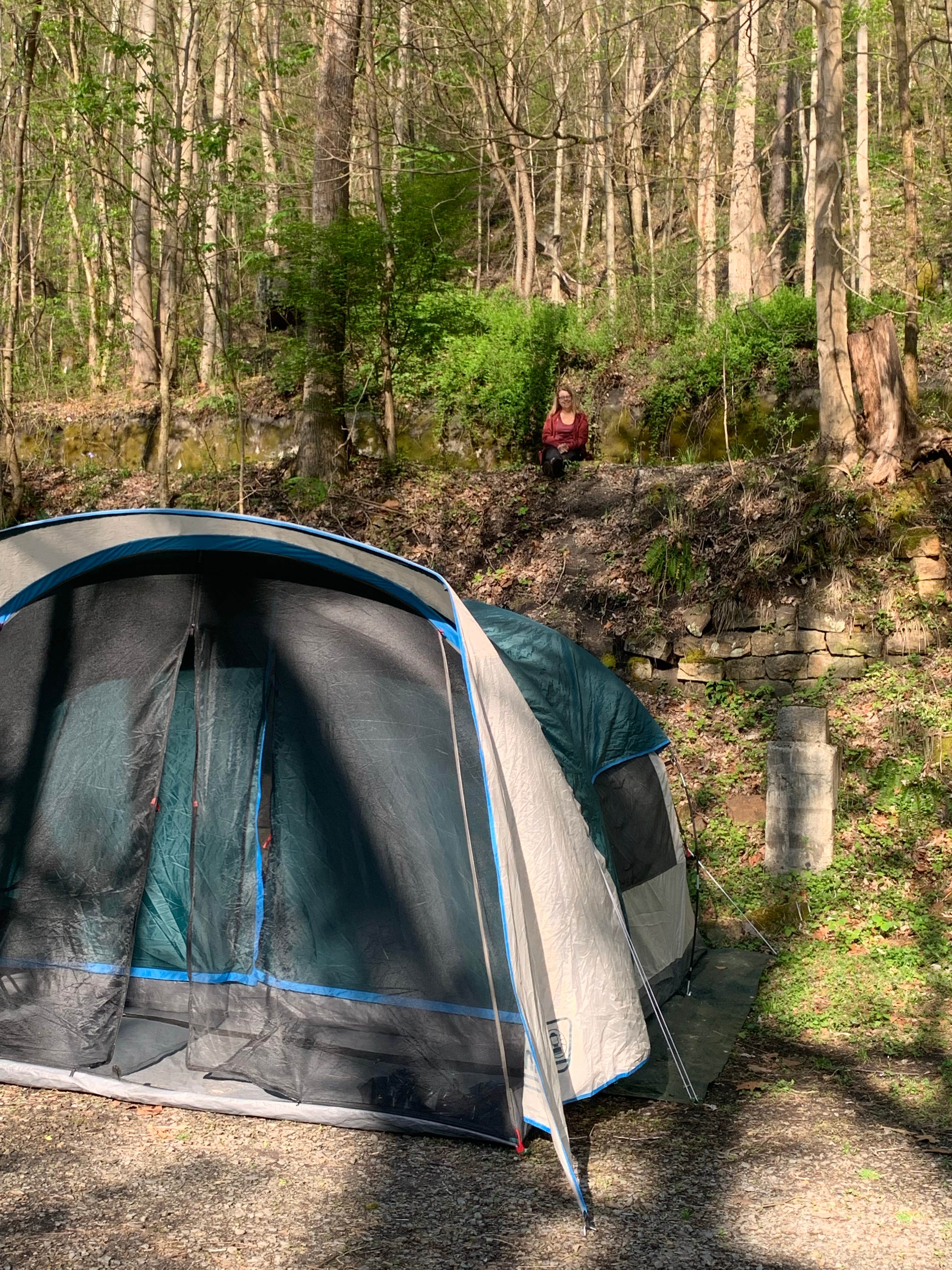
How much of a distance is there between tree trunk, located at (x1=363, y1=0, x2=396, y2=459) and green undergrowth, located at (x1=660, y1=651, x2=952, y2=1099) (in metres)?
5.50

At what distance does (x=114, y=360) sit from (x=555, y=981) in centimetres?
1602

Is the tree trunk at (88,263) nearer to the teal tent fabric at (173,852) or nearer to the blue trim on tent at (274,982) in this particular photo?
the teal tent fabric at (173,852)

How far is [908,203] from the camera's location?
30.1 feet

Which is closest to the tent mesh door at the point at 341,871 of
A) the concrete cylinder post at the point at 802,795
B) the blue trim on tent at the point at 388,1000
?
the blue trim on tent at the point at 388,1000

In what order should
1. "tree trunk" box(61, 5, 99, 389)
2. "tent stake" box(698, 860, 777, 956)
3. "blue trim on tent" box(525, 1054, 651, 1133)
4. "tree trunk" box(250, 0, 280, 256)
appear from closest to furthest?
"blue trim on tent" box(525, 1054, 651, 1133)
"tent stake" box(698, 860, 777, 956)
"tree trunk" box(250, 0, 280, 256)
"tree trunk" box(61, 5, 99, 389)

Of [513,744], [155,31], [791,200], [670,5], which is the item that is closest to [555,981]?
[513,744]

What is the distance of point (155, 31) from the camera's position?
14508mm

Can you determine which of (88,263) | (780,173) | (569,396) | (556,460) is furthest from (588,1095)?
(780,173)

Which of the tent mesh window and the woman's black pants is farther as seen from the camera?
the woman's black pants

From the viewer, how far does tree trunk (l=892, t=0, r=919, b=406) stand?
8.75 metres

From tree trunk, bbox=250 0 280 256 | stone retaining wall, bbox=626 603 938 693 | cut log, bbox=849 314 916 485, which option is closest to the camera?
stone retaining wall, bbox=626 603 938 693

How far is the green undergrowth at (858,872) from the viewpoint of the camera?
Result: 4.92 meters

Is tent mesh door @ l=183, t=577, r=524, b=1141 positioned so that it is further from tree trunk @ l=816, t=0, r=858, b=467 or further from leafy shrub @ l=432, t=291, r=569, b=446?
leafy shrub @ l=432, t=291, r=569, b=446

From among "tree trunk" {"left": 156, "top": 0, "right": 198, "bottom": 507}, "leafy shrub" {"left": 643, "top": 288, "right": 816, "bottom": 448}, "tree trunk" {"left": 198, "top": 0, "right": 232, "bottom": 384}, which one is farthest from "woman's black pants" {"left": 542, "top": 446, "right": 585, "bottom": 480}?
"tree trunk" {"left": 198, "top": 0, "right": 232, "bottom": 384}
